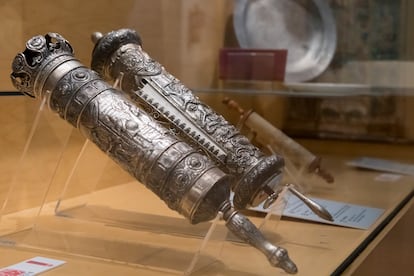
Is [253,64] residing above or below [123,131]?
below

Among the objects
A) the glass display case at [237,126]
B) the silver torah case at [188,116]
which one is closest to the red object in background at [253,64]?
the glass display case at [237,126]

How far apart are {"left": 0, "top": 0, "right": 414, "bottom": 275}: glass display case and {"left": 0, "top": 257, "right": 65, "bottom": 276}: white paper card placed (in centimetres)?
2

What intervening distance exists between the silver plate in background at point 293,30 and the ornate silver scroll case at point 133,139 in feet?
3.36

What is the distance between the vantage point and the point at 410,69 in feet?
6.70

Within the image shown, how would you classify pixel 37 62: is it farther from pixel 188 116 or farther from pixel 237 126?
pixel 237 126

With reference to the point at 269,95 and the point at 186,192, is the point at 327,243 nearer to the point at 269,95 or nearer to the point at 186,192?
the point at 186,192

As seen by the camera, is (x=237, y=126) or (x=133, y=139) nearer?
(x=133, y=139)

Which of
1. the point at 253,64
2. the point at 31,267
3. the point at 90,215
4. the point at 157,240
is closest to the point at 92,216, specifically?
the point at 90,215

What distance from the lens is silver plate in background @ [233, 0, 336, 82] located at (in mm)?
2006

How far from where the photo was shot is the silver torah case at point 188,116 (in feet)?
3.59

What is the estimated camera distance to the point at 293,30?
206 cm

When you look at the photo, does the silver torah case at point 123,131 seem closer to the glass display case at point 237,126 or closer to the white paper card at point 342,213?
A: the glass display case at point 237,126

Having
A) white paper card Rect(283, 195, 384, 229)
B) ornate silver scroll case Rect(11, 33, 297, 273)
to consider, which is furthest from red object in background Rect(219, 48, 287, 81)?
ornate silver scroll case Rect(11, 33, 297, 273)

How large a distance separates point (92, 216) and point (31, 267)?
0.91ft
